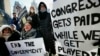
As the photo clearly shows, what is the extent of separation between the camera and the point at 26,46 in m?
2.79

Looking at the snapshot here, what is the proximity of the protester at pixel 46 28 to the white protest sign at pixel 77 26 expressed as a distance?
0.74 m

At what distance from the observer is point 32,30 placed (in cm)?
284

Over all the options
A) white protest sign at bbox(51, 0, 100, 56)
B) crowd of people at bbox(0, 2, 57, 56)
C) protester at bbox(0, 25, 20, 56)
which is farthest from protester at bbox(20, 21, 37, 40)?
white protest sign at bbox(51, 0, 100, 56)

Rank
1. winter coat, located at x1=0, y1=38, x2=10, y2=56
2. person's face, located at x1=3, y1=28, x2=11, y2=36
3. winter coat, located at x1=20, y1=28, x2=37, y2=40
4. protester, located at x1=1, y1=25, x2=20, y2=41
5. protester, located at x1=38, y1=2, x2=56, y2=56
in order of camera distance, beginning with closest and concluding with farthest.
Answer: protester, located at x1=38, y1=2, x2=56, y2=56 < winter coat, located at x1=20, y1=28, x2=37, y2=40 < winter coat, located at x1=0, y1=38, x2=10, y2=56 < protester, located at x1=1, y1=25, x2=20, y2=41 < person's face, located at x1=3, y1=28, x2=11, y2=36

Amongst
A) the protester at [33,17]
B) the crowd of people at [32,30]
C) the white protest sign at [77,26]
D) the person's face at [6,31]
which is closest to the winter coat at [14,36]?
the crowd of people at [32,30]

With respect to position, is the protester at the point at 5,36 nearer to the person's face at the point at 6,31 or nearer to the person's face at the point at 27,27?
the person's face at the point at 6,31

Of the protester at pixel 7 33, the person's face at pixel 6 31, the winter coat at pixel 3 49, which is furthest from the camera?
the person's face at pixel 6 31

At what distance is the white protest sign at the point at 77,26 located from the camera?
133 centimetres

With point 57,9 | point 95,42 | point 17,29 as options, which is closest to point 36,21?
point 17,29

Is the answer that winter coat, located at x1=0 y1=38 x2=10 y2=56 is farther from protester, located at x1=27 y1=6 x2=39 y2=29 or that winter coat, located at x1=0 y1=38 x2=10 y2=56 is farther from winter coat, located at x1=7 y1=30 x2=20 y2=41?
protester, located at x1=27 y1=6 x2=39 y2=29

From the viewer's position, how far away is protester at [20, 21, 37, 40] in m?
2.82

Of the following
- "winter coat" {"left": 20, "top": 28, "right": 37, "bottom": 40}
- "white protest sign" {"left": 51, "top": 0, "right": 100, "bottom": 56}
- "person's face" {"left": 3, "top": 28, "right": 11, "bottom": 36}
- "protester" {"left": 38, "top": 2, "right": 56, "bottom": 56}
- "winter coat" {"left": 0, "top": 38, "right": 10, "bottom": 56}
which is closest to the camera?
"white protest sign" {"left": 51, "top": 0, "right": 100, "bottom": 56}

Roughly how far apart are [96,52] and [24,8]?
5.80 ft

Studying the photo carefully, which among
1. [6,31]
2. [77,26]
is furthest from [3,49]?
[77,26]
